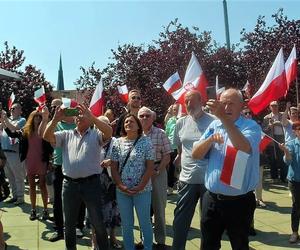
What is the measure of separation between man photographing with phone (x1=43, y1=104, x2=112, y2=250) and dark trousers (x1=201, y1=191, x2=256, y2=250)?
146 centimetres

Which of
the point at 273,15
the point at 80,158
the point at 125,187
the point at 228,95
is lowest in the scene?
the point at 125,187

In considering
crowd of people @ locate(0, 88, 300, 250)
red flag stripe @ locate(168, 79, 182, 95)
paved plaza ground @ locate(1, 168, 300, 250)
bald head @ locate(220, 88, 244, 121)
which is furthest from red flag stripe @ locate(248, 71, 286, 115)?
red flag stripe @ locate(168, 79, 182, 95)

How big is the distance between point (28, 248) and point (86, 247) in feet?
2.58

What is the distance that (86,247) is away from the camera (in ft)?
19.9

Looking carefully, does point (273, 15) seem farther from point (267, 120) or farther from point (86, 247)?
point (86, 247)

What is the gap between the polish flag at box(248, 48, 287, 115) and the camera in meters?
5.82

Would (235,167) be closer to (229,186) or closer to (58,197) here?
(229,186)

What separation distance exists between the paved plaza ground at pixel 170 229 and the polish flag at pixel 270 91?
1.82 metres

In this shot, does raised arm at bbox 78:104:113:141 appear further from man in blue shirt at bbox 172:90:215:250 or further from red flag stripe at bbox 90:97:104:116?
red flag stripe at bbox 90:97:104:116

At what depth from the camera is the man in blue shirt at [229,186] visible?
12.5 ft

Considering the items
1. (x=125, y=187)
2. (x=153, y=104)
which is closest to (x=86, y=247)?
(x=125, y=187)

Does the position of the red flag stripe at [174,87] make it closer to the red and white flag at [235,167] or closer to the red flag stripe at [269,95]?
the red flag stripe at [269,95]

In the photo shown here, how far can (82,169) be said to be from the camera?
498cm

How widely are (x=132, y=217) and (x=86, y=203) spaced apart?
55 centimetres
